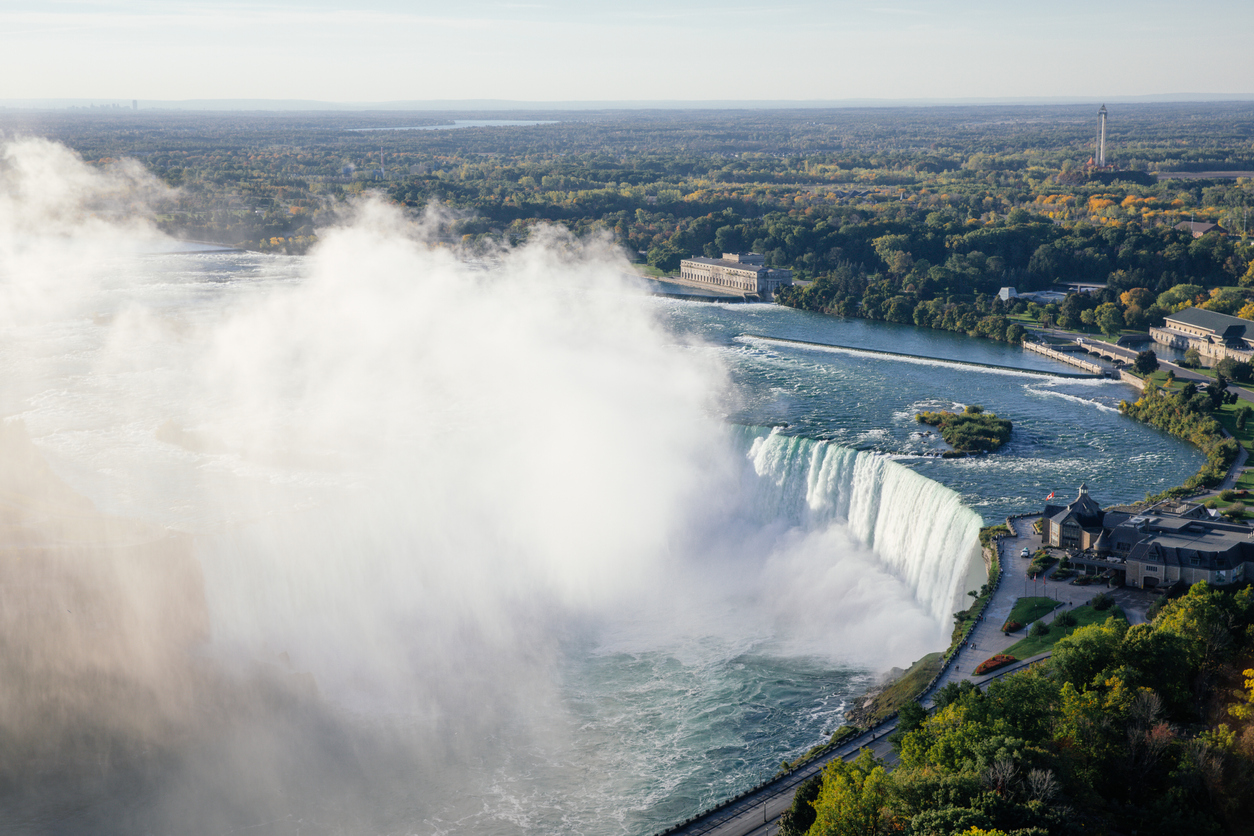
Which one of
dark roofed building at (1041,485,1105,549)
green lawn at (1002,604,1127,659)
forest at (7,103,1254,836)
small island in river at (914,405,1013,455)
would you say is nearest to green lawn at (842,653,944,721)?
green lawn at (1002,604,1127,659)

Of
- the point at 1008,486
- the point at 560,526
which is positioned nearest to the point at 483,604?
the point at 560,526

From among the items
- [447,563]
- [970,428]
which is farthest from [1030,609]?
[447,563]

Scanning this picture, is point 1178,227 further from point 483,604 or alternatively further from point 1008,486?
point 483,604

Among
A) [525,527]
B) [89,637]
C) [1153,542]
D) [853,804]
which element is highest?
[1153,542]

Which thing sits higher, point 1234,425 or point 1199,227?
point 1199,227

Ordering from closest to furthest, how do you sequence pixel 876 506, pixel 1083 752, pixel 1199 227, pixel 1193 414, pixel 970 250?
pixel 1083 752, pixel 876 506, pixel 1193 414, pixel 970 250, pixel 1199 227

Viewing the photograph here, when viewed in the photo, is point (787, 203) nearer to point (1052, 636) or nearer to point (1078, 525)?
point (1078, 525)

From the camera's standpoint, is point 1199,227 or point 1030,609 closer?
point 1030,609
